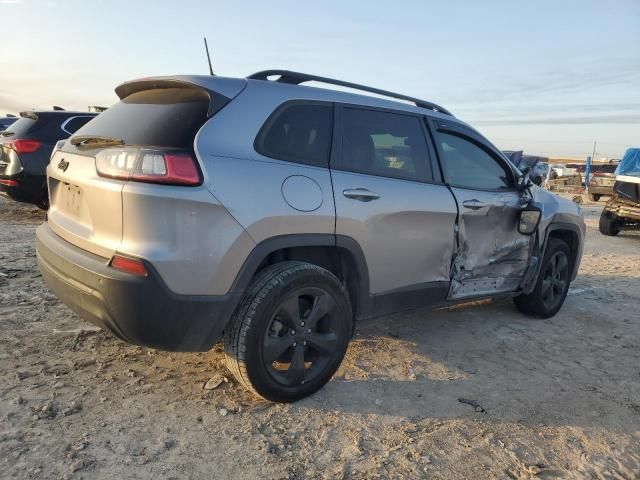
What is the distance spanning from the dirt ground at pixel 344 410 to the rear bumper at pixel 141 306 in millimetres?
483

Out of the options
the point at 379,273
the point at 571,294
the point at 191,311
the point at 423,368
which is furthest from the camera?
the point at 571,294

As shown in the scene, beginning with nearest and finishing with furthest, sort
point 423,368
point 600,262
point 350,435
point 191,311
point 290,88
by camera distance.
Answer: point 191,311, point 350,435, point 290,88, point 423,368, point 600,262

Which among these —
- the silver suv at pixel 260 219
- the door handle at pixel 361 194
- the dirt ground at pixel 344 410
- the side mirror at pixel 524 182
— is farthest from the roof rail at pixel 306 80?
the dirt ground at pixel 344 410

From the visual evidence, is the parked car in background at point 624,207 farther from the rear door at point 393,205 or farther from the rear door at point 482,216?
the rear door at point 393,205

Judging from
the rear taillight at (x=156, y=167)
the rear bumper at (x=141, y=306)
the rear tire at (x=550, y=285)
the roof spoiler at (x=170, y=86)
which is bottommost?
the rear tire at (x=550, y=285)

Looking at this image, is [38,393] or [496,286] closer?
[38,393]

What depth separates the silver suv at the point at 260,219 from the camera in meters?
2.39

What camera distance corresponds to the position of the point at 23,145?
6.98 m

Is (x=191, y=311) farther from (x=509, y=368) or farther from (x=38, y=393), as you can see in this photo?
(x=509, y=368)

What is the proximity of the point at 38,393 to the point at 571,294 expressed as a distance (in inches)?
207

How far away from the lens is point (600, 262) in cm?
775

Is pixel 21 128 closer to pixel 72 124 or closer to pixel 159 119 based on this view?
pixel 72 124

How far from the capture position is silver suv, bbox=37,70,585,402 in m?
2.39

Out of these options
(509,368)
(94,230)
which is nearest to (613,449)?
(509,368)
